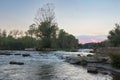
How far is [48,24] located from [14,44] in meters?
29.7

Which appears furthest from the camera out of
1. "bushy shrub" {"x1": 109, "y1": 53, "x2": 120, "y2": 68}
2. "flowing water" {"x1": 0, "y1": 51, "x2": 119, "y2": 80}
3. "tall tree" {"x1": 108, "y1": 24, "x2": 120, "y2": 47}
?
"tall tree" {"x1": 108, "y1": 24, "x2": 120, "y2": 47}

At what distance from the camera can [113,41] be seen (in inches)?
2222

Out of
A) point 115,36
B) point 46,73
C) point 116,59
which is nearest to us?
point 46,73

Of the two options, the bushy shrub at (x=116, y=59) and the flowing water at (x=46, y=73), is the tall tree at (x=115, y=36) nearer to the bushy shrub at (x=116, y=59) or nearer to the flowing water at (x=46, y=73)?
the flowing water at (x=46, y=73)

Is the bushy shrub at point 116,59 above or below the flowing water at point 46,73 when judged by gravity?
above

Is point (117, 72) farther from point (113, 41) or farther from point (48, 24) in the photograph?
point (48, 24)

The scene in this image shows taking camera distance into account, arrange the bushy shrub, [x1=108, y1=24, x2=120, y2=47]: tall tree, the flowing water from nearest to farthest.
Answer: the flowing water < the bushy shrub < [x1=108, y1=24, x2=120, y2=47]: tall tree

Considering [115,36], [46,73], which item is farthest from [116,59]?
[115,36]

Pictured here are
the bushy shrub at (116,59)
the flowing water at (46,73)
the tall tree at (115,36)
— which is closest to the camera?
the flowing water at (46,73)

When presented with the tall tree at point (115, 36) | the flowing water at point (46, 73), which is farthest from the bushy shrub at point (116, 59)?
the tall tree at point (115, 36)

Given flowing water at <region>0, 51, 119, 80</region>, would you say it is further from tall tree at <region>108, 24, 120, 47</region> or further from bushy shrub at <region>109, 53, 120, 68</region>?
tall tree at <region>108, 24, 120, 47</region>

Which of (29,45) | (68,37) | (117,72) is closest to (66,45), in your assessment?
(68,37)

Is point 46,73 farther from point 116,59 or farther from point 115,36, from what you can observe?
point 115,36

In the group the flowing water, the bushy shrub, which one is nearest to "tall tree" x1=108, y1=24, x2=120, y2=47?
the flowing water
